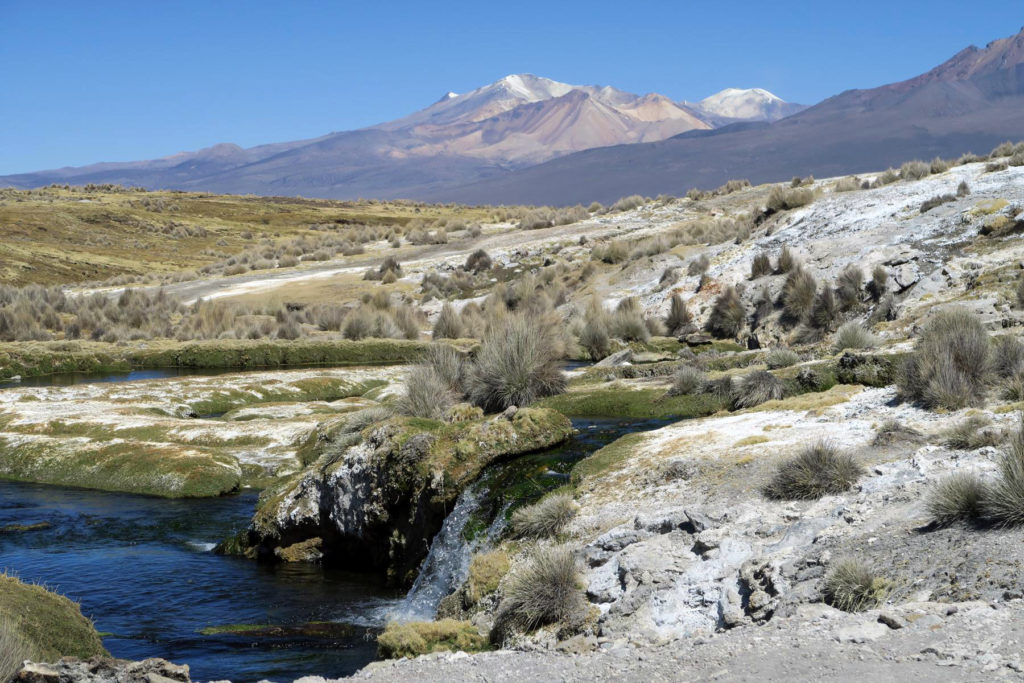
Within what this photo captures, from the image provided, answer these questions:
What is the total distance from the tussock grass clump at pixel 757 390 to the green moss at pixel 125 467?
40.5ft

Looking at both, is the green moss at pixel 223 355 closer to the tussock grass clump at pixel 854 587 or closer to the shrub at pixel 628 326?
the shrub at pixel 628 326

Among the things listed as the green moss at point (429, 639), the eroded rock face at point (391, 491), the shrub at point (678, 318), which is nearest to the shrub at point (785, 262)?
the shrub at point (678, 318)

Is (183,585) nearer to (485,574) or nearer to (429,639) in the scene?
(485,574)

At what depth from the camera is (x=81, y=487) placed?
23.5 m

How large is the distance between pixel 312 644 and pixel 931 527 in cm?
824

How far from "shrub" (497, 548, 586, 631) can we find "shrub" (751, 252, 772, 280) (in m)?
26.0

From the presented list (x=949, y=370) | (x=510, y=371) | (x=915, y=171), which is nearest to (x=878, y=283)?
(x=510, y=371)

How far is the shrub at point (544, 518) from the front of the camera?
487 inches

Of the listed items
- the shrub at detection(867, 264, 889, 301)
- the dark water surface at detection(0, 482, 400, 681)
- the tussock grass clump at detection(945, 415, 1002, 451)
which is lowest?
the dark water surface at detection(0, 482, 400, 681)

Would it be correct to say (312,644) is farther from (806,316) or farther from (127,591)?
(806,316)

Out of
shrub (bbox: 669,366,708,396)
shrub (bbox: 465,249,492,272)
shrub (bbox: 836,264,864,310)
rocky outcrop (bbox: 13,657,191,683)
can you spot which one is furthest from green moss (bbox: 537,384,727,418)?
A: shrub (bbox: 465,249,492,272)

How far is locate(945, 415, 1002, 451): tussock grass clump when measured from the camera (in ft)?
37.2

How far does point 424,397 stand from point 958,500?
41.6 ft

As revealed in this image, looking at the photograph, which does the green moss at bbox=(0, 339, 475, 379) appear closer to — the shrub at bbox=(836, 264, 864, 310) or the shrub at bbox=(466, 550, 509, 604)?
the shrub at bbox=(836, 264, 864, 310)
